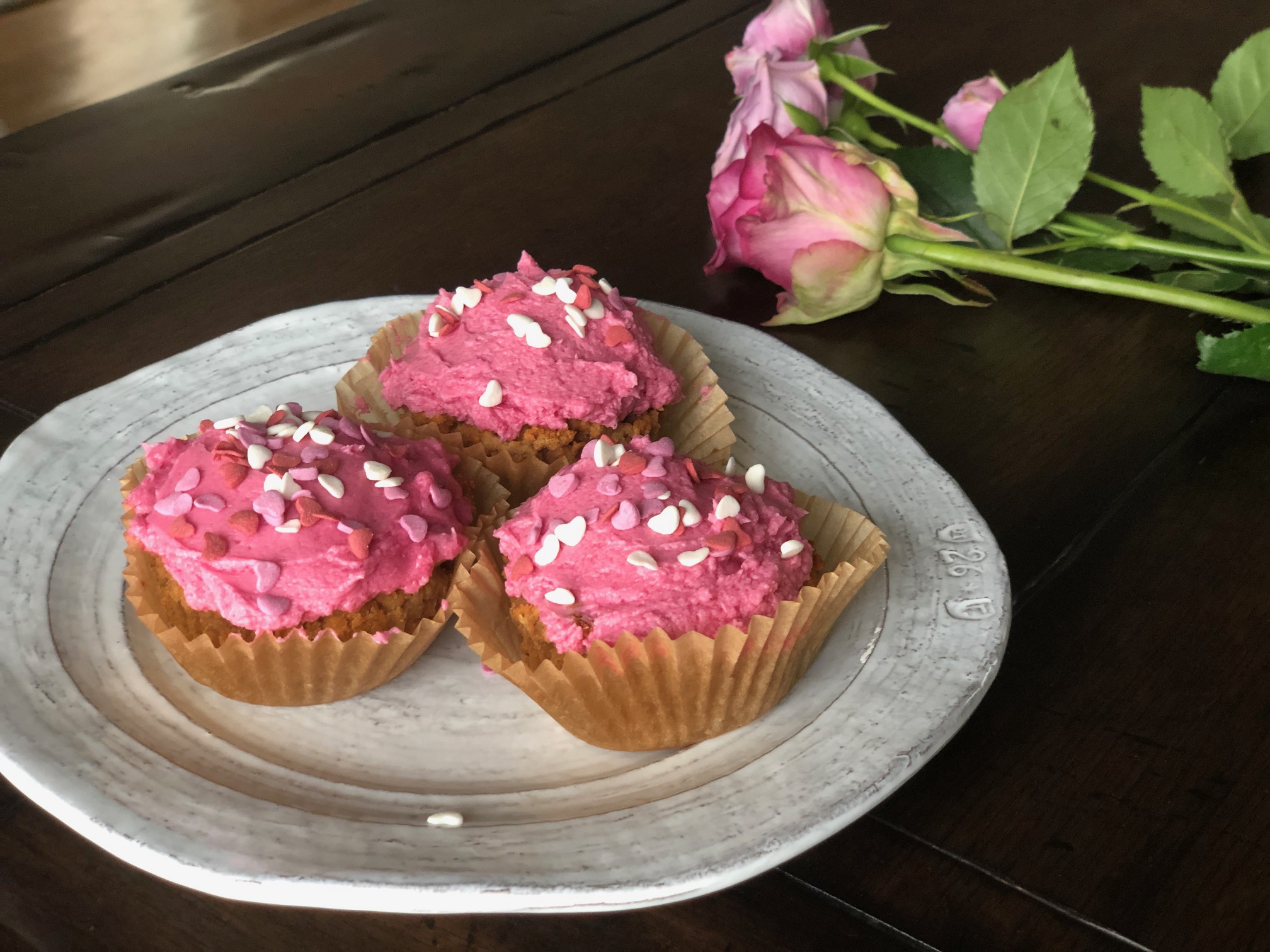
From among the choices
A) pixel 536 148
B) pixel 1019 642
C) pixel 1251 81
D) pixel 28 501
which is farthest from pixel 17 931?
pixel 1251 81

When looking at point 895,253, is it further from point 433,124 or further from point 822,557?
point 433,124

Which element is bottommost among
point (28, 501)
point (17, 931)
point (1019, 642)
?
point (1019, 642)

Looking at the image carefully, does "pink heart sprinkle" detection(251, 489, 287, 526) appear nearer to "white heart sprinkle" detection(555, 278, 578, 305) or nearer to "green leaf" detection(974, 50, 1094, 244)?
"white heart sprinkle" detection(555, 278, 578, 305)

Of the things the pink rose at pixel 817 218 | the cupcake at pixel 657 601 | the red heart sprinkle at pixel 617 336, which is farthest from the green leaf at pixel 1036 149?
the cupcake at pixel 657 601

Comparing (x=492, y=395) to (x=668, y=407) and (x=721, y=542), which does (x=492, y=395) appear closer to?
(x=668, y=407)

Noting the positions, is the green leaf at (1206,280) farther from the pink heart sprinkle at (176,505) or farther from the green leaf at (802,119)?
the pink heart sprinkle at (176,505)

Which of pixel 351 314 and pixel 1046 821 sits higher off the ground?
pixel 351 314

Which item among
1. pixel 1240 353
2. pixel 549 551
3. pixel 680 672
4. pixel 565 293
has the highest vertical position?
pixel 565 293

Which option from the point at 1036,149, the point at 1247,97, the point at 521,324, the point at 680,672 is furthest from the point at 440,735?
the point at 1247,97
